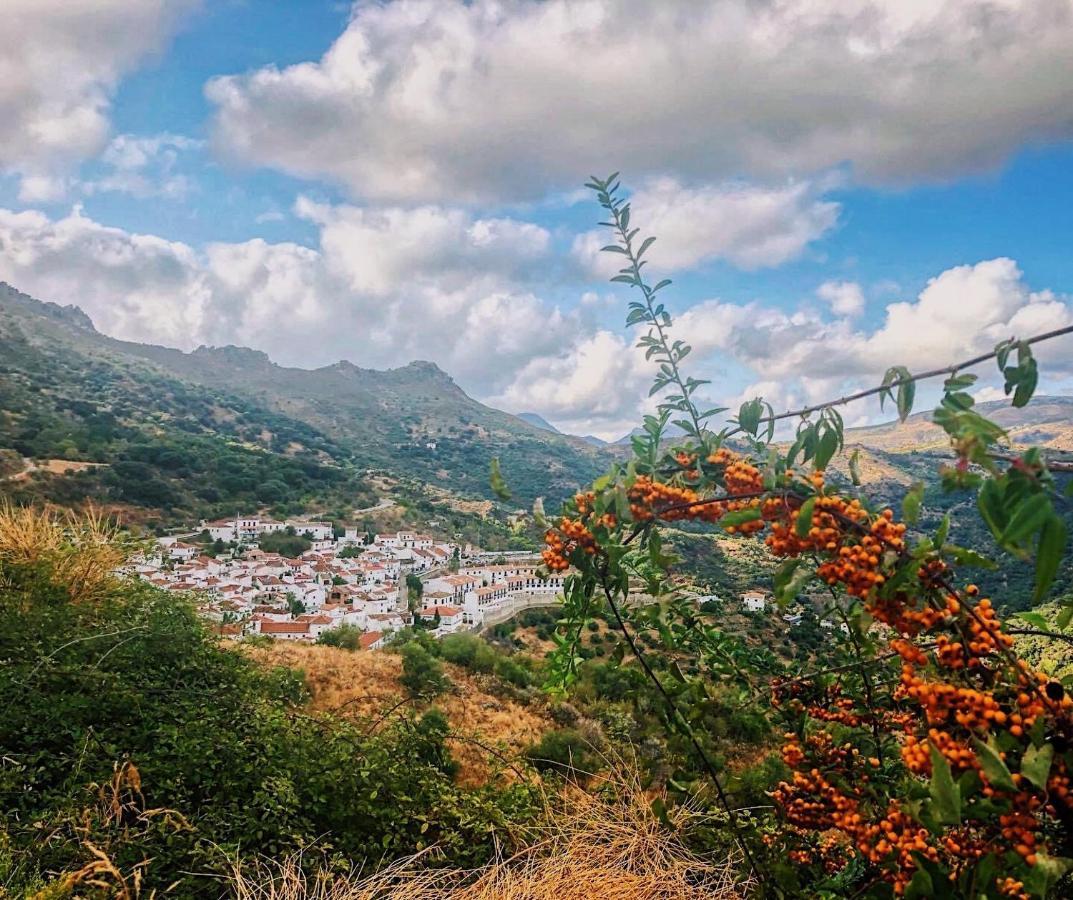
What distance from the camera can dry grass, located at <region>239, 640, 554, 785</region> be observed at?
8195 mm

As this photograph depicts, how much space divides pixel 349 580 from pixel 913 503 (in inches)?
1665

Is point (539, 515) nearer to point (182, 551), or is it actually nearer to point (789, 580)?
point (789, 580)

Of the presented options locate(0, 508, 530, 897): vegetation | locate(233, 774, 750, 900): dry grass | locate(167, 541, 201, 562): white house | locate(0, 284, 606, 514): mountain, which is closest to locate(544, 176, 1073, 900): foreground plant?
locate(233, 774, 750, 900): dry grass

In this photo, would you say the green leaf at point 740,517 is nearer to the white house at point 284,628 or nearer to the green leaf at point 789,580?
the green leaf at point 789,580

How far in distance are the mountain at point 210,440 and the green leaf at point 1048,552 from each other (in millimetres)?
41047

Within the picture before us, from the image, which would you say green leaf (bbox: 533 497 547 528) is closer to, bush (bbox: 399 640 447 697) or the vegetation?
the vegetation

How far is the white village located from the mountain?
596cm

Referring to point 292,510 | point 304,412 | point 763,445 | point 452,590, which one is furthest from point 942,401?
point 304,412

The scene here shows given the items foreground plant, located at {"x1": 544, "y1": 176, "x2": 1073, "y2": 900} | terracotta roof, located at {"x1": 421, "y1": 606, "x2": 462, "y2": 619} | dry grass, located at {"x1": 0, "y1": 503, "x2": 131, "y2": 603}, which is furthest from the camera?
terracotta roof, located at {"x1": 421, "y1": 606, "x2": 462, "y2": 619}

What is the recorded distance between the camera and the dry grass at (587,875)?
114 inches

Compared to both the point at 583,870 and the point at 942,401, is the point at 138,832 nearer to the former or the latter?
the point at 583,870

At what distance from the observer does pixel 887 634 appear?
1.75m

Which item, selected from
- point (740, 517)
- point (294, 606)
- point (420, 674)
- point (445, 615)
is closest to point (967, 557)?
point (740, 517)

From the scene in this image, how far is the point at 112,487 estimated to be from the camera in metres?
40.7
